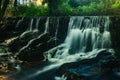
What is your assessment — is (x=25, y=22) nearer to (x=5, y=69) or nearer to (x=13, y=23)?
(x=13, y=23)

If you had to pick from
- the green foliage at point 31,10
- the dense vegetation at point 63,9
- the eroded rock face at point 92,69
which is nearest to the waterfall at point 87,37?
the eroded rock face at point 92,69

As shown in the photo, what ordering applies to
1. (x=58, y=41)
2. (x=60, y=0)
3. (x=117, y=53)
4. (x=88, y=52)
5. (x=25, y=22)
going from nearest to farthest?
1. (x=117, y=53)
2. (x=88, y=52)
3. (x=58, y=41)
4. (x=25, y=22)
5. (x=60, y=0)

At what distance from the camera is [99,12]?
24953 millimetres

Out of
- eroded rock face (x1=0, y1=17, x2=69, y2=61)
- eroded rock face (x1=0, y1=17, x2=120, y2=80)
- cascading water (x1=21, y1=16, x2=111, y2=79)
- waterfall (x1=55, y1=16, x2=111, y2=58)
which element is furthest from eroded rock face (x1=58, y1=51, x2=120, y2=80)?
eroded rock face (x1=0, y1=17, x2=69, y2=61)

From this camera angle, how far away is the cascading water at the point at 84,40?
1857cm

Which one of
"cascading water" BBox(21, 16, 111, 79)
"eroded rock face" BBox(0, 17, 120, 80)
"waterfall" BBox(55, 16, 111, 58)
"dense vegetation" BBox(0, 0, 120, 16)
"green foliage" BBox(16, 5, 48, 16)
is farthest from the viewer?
"green foliage" BBox(16, 5, 48, 16)

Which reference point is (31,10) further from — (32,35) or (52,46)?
(52,46)

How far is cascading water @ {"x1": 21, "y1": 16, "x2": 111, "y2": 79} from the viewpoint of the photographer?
1857cm

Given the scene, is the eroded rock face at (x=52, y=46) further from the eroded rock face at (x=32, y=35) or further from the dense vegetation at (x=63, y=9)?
the dense vegetation at (x=63, y=9)

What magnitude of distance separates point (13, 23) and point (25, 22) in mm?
1115

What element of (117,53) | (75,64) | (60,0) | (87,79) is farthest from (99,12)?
(87,79)

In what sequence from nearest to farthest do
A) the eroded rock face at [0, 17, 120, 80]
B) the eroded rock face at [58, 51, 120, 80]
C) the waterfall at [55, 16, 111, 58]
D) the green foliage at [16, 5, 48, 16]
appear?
the eroded rock face at [58, 51, 120, 80] → the eroded rock face at [0, 17, 120, 80] → the waterfall at [55, 16, 111, 58] → the green foliage at [16, 5, 48, 16]

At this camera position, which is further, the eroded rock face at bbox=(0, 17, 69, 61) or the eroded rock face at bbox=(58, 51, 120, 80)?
the eroded rock face at bbox=(0, 17, 69, 61)

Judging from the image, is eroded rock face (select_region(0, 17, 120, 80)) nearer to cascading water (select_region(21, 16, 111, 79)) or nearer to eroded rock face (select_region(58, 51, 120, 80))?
eroded rock face (select_region(58, 51, 120, 80))
